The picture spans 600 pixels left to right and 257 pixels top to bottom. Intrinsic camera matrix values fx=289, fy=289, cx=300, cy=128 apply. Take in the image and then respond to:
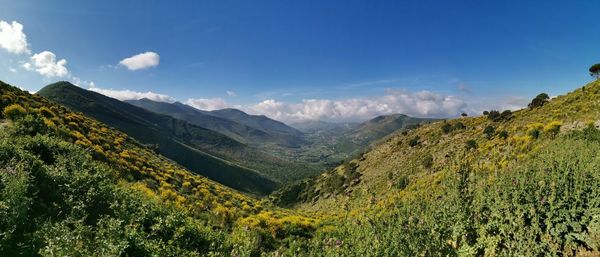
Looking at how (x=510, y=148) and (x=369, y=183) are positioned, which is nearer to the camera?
(x=510, y=148)

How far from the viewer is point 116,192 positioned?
1252cm

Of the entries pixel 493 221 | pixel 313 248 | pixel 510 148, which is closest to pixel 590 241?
pixel 493 221

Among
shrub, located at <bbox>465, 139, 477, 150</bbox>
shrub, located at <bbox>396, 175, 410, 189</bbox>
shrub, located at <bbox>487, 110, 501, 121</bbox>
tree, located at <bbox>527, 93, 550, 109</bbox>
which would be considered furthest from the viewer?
shrub, located at <bbox>487, 110, 501, 121</bbox>

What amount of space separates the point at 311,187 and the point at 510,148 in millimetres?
57370

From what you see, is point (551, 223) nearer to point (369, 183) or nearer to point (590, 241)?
point (590, 241)

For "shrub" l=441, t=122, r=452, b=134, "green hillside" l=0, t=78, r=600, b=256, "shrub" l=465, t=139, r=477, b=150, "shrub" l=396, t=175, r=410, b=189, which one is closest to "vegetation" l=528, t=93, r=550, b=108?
"shrub" l=441, t=122, r=452, b=134

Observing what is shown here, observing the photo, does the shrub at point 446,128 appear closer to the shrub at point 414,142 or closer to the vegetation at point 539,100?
the shrub at point 414,142

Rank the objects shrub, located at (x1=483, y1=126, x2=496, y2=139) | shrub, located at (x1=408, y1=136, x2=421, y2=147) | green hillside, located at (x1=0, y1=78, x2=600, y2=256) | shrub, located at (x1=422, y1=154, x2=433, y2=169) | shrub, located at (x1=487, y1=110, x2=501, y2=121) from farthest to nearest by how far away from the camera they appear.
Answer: shrub, located at (x1=408, y1=136, x2=421, y2=147)
shrub, located at (x1=487, y1=110, x2=501, y2=121)
shrub, located at (x1=422, y1=154, x2=433, y2=169)
shrub, located at (x1=483, y1=126, x2=496, y2=139)
green hillside, located at (x1=0, y1=78, x2=600, y2=256)

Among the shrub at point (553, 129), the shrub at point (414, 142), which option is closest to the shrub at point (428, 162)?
the shrub at point (414, 142)

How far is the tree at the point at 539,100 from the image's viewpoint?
4891 centimetres

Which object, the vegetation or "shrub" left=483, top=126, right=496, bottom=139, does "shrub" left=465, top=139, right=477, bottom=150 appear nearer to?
"shrub" left=483, top=126, right=496, bottom=139

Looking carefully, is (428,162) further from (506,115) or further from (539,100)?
(539,100)

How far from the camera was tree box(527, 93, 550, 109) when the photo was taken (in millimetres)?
48906

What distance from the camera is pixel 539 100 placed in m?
49.8
